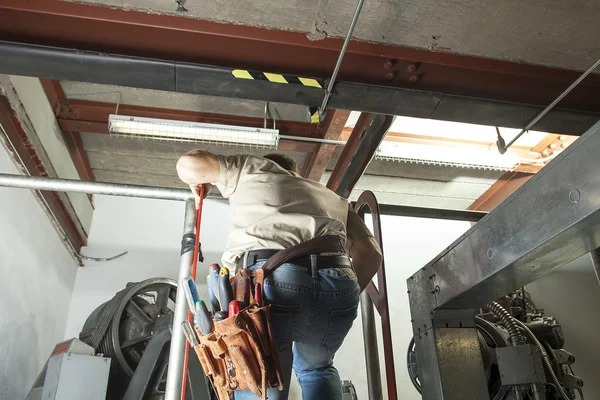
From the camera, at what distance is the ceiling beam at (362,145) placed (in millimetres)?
3404

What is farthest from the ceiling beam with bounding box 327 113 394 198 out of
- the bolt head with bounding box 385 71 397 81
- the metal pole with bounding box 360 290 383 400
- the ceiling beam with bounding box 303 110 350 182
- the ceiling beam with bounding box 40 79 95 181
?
the ceiling beam with bounding box 40 79 95 181

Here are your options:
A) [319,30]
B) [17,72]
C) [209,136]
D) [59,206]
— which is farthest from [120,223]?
[319,30]

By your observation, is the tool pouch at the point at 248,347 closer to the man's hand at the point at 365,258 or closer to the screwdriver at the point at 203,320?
the screwdriver at the point at 203,320

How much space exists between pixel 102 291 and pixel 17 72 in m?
2.76

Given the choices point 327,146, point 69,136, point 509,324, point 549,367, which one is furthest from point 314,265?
point 69,136

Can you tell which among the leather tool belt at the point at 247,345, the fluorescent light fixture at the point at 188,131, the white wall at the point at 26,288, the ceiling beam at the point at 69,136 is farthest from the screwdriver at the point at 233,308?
the ceiling beam at the point at 69,136

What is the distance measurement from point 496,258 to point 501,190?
378 cm

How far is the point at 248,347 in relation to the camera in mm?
1505

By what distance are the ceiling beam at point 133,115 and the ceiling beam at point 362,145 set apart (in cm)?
30

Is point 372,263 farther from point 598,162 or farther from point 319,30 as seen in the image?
point 319,30

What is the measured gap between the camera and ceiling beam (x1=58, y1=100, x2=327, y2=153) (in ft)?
13.2

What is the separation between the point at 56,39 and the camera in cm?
262

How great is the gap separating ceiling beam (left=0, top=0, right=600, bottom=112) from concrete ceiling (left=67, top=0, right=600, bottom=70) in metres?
0.05

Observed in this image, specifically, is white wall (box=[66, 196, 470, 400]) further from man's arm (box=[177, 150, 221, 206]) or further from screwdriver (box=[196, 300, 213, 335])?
screwdriver (box=[196, 300, 213, 335])
